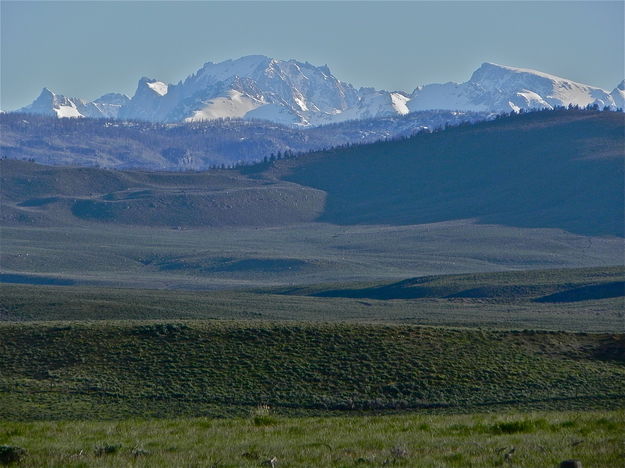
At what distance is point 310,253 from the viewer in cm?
15725

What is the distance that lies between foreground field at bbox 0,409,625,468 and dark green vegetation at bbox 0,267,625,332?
4216cm

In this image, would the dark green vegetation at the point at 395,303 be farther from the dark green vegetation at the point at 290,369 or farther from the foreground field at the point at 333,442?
the foreground field at the point at 333,442

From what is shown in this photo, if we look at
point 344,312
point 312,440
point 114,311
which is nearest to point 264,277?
point 344,312

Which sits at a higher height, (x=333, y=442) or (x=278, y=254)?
(x=333, y=442)

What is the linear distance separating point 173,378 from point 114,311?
1391 inches

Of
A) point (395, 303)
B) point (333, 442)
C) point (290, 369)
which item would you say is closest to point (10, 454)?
point (333, 442)

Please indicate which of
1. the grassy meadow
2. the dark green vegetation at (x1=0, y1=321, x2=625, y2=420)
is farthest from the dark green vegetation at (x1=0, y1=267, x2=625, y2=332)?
the grassy meadow

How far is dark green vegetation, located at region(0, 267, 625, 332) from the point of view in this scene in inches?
2842

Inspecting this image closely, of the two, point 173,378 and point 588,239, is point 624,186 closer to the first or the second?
point 588,239

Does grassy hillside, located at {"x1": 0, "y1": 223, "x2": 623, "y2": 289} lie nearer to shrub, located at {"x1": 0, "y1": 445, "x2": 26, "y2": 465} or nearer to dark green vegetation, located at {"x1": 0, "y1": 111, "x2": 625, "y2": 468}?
dark green vegetation, located at {"x1": 0, "y1": 111, "x2": 625, "y2": 468}

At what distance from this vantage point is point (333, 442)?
19266mm

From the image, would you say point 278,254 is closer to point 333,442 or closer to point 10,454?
point 333,442

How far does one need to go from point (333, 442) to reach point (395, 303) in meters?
74.0

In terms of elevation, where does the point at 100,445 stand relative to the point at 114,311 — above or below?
above
